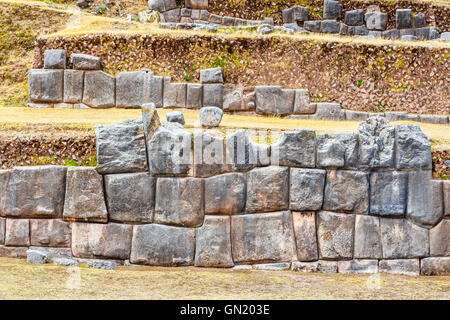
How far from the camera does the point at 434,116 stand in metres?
16.8

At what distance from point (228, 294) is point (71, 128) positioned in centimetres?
560

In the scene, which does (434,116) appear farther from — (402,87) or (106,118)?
(106,118)

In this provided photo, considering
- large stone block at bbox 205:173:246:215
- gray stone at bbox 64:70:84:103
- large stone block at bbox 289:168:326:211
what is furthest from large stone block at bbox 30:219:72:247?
gray stone at bbox 64:70:84:103

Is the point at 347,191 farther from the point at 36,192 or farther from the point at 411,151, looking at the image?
the point at 36,192

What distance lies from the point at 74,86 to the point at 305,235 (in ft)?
31.1

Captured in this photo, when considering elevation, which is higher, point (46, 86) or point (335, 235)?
point (46, 86)

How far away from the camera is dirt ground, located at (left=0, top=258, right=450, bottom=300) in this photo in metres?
7.65

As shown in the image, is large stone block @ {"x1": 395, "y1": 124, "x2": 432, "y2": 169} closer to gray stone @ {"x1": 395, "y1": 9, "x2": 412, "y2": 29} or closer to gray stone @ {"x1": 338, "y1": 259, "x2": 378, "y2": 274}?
gray stone @ {"x1": 338, "y1": 259, "x2": 378, "y2": 274}

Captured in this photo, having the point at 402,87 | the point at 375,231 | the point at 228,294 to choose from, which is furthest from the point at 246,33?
the point at 228,294

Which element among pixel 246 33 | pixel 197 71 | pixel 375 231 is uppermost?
pixel 246 33

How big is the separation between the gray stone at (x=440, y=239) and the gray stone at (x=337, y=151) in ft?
6.35

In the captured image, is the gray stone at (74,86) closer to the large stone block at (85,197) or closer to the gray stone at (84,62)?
the gray stone at (84,62)

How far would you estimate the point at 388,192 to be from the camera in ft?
31.8

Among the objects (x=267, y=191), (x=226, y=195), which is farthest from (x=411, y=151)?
(x=226, y=195)
